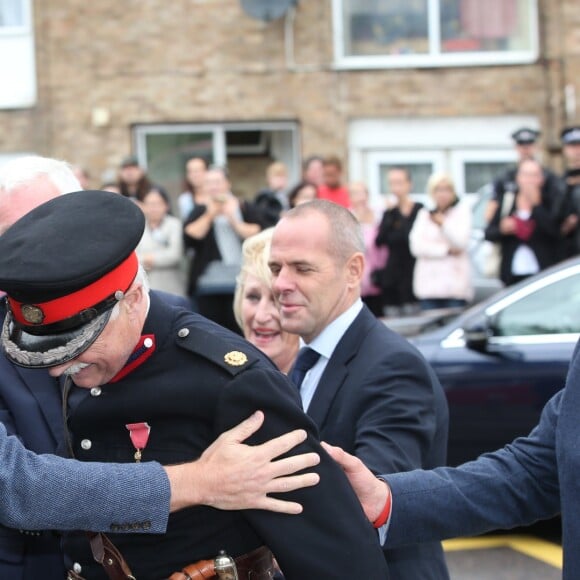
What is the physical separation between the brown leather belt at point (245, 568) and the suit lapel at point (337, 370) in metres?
0.82

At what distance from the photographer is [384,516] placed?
274cm

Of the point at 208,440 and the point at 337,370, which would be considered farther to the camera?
the point at 337,370

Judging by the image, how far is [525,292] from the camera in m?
6.93

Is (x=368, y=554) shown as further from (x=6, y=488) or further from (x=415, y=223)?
(x=415, y=223)

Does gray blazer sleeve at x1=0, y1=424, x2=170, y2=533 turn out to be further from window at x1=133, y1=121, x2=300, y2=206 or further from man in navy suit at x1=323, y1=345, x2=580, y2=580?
window at x1=133, y1=121, x2=300, y2=206

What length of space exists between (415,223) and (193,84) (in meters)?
6.03

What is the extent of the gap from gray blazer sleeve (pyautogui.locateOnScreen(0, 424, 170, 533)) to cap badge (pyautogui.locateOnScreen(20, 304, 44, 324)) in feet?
1.01

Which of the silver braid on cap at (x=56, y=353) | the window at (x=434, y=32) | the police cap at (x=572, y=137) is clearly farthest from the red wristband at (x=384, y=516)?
the window at (x=434, y=32)

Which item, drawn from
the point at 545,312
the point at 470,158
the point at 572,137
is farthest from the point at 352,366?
the point at 470,158

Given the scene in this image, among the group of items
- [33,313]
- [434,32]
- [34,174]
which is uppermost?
→ [434,32]

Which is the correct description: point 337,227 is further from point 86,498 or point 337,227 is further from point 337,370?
point 86,498

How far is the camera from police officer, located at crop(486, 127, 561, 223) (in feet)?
31.8

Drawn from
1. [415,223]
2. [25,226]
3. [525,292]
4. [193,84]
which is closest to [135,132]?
[193,84]

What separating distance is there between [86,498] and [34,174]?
3.73 ft
